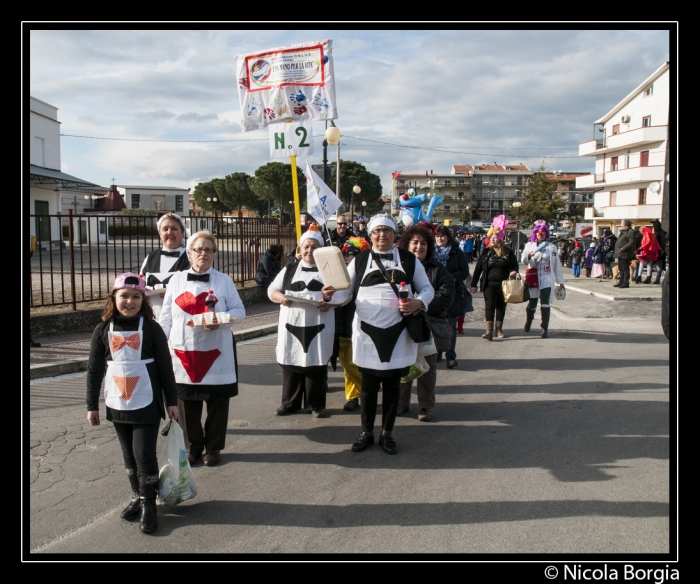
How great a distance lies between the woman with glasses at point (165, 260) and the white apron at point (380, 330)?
1.83 metres

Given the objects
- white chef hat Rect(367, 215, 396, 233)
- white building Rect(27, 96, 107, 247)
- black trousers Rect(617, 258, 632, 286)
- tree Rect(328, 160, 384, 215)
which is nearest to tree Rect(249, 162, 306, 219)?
tree Rect(328, 160, 384, 215)

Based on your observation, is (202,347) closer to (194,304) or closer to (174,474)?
(194,304)

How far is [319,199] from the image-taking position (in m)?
7.53

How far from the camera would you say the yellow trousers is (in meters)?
6.20

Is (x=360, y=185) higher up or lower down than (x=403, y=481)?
higher up

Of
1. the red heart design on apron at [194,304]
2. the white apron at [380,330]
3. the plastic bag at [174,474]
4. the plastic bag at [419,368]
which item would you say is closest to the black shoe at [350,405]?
the plastic bag at [419,368]

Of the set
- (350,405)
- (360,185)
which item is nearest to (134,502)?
(350,405)

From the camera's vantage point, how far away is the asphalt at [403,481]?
3.50m

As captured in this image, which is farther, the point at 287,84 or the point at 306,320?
the point at 287,84

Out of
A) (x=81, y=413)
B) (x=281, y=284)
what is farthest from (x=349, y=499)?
(x=81, y=413)

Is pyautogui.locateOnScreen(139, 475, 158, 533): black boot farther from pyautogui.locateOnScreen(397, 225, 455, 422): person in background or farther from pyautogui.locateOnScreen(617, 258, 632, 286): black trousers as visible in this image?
pyautogui.locateOnScreen(617, 258, 632, 286): black trousers

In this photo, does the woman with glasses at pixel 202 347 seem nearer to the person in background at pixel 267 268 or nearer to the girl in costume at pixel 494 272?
the person in background at pixel 267 268

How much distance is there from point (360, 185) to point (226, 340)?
3212 inches

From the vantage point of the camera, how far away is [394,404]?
16.7 ft
